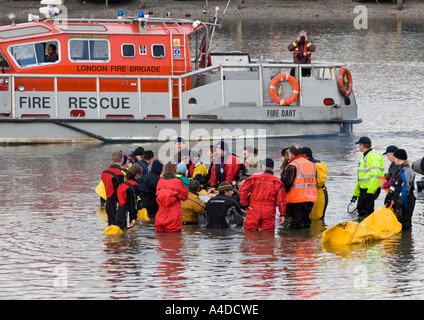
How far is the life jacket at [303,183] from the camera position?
13.6 m

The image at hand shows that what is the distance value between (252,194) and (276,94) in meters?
9.09

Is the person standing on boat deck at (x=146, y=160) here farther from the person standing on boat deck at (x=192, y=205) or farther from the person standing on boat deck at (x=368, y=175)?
the person standing on boat deck at (x=368, y=175)

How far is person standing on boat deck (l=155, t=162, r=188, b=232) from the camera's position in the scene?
13338 mm

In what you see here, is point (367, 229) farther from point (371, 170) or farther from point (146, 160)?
point (146, 160)

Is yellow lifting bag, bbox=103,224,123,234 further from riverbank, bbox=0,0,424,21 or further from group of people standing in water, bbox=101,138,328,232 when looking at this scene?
riverbank, bbox=0,0,424,21

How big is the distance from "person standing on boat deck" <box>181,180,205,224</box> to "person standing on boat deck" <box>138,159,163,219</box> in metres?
0.65

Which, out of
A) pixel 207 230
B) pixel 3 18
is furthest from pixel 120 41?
pixel 3 18

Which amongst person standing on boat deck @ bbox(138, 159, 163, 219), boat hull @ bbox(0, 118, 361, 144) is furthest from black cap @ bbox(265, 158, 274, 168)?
boat hull @ bbox(0, 118, 361, 144)

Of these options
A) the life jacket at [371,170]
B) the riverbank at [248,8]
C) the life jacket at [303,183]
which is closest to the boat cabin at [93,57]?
the life jacket at [371,170]

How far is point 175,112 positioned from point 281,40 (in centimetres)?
2114

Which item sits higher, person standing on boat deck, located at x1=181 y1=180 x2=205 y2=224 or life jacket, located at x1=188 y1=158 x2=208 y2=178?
life jacket, located at x1=188 y1=158 x2=208 y2=178

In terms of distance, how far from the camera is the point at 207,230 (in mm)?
14031

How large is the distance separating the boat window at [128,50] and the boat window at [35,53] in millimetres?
1550

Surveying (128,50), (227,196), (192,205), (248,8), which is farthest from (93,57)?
(248,8)
